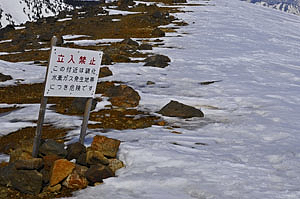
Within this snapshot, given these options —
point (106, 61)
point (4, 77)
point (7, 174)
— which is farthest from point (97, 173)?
point (106, 61)

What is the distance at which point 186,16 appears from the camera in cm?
3700

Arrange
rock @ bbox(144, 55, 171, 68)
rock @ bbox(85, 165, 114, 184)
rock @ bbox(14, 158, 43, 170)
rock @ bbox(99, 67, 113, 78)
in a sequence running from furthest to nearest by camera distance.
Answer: rock @ bbox(144, 55, 171, 68), rock @ bbox(99, 67, 113, 78), rock @ bbox(85, 165, 114, 184), rock @ bbox(14, 158, 43, 170)

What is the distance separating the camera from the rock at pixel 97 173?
19.2 ft

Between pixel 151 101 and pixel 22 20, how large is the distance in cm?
19410

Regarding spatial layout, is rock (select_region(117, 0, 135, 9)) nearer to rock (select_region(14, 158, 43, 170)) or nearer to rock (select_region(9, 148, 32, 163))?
rock (select_region(9, 148, 32, 163))

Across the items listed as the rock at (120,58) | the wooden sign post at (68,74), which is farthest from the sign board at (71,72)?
the rock at (120,58)

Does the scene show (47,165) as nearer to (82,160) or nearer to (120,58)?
(82,160)

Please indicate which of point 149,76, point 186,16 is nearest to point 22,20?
point 186,16

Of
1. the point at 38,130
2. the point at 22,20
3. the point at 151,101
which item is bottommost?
the point at 22,20

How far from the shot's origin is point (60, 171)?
5691 mm

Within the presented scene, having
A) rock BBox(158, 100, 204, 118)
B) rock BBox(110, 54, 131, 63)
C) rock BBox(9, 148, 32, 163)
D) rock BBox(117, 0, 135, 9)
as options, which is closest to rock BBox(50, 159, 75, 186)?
rock BBox(9, 148, 32, 163)

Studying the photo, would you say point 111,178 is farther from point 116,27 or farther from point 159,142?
point 116,27

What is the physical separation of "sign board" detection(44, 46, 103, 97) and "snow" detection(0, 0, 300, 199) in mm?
1423

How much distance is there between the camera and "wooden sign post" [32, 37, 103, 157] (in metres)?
6.05
